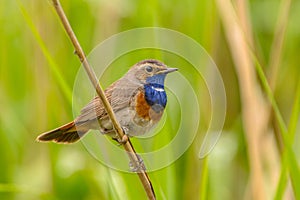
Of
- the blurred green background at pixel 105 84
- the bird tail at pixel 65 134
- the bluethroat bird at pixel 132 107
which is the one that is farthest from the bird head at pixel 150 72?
the blurred green background at pixel 105 84

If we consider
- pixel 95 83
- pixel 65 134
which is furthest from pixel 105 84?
pixel 95 83

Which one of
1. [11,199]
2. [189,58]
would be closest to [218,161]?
[189,58]

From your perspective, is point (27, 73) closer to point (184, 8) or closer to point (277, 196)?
point (184, 8)

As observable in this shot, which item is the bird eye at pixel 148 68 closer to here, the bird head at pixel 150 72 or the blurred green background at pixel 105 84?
the bird head at pixel 150 72

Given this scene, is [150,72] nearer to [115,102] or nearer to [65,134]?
[115,102]

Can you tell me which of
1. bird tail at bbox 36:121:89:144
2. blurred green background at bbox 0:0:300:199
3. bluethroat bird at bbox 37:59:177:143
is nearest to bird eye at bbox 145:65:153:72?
bluethroat bird at bbox 37:59:177:143
